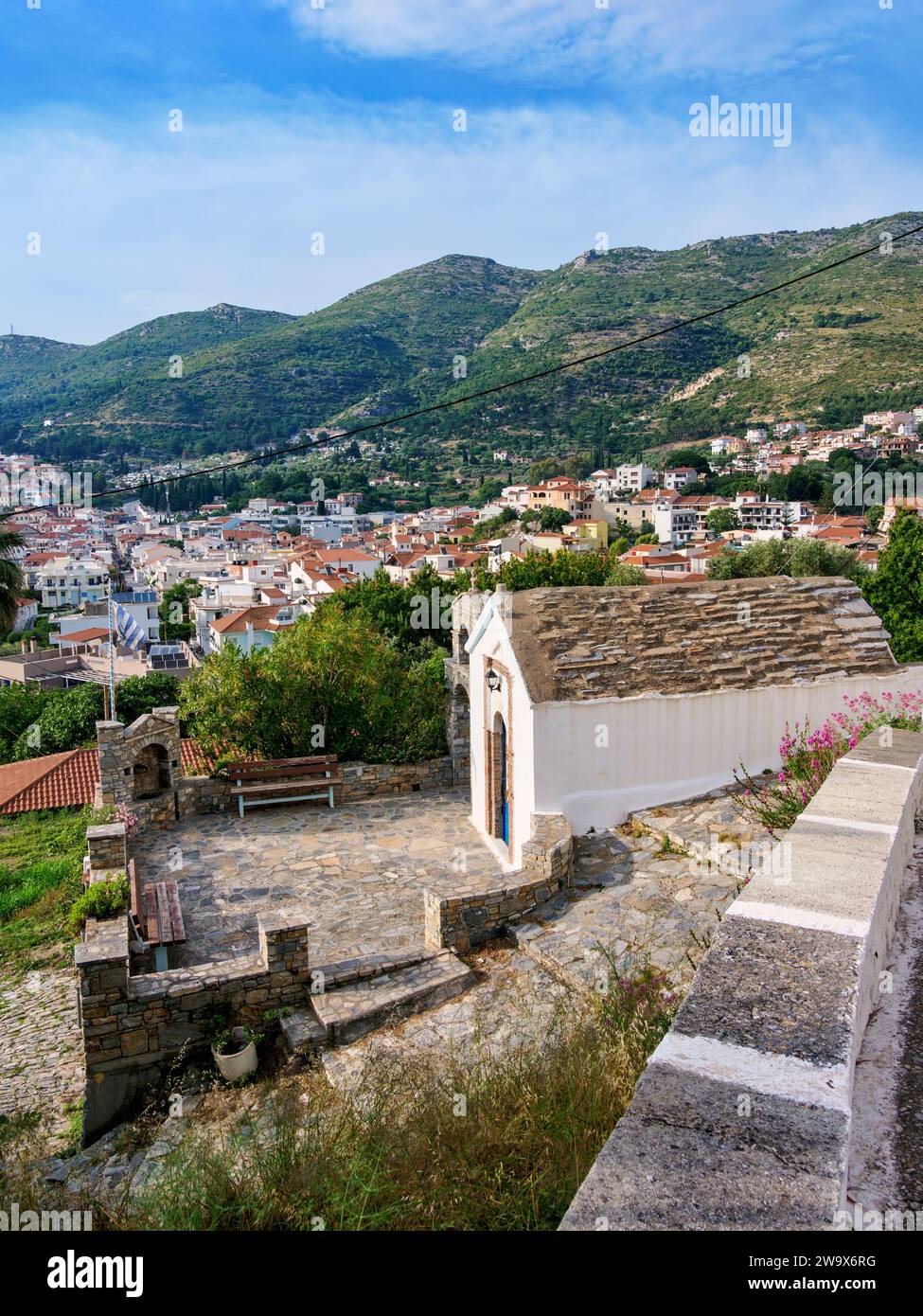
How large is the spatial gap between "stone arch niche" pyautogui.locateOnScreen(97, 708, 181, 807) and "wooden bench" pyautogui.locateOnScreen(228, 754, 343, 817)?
0.96 metres

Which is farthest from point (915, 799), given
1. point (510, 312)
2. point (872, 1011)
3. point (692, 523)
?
A: point (510, 312)

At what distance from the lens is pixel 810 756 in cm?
779

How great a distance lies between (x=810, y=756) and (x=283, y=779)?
8245 mm

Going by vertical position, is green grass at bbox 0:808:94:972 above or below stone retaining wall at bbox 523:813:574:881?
below

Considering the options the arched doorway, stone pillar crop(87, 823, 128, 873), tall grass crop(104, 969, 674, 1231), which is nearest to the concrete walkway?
tall grass crop(104, 969, 674, 1231)

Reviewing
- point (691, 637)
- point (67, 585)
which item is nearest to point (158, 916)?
point (691, 637)

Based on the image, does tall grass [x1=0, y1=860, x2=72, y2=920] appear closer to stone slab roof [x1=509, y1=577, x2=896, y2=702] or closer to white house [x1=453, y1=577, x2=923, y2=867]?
white house [x1=453, y1=577, x2=923, y2=867]

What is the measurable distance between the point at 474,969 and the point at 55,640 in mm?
62709

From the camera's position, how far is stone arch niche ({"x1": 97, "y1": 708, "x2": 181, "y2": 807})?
39.7 ft

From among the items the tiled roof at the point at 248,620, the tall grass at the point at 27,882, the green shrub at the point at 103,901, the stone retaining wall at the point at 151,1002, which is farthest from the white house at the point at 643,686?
the tiled roof at the point at 248,620

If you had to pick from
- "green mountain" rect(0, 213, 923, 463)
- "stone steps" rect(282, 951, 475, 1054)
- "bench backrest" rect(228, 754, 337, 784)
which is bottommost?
"stone steps" rect(282, 951, 475, 1054)

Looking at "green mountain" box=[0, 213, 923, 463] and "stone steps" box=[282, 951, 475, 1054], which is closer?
"stone steps" box=[282, 951, 475, 1054]
